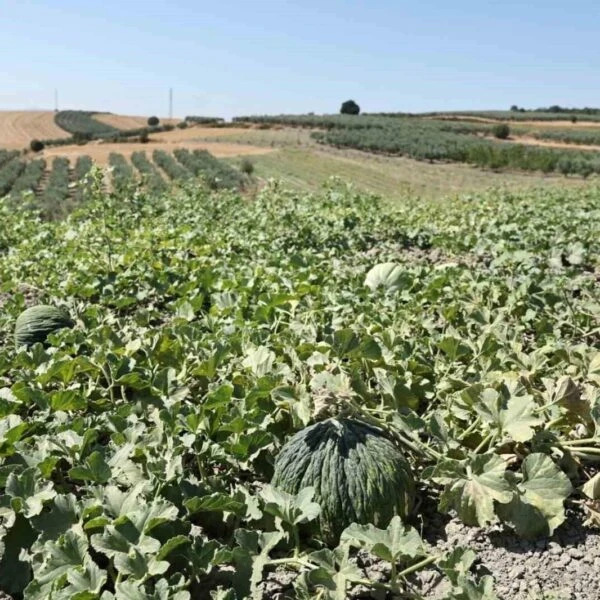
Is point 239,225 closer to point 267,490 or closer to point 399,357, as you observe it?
point 399,357

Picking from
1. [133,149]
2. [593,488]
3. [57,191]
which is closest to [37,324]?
[593,488]

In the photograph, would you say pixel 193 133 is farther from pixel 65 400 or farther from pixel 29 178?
pixel 65 400

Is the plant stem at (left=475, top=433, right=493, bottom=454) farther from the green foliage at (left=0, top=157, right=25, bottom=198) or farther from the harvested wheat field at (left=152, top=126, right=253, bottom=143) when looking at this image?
the harvested wheat field at (left=152, top=126, right=253, bottom=143)

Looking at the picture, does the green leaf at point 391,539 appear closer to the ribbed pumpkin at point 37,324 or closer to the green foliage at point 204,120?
the ribbed pumpkin at point 37,324

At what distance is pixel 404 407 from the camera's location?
10.3 ft

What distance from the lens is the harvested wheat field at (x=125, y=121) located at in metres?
79.1

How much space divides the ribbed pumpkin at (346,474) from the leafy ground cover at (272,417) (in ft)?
0.30

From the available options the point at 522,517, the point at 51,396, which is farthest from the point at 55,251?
the point at 522,517

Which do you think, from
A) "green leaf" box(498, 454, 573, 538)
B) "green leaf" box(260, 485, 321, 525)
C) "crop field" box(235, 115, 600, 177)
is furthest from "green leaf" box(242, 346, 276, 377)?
"crop field" box(235, 115, 600, 177)

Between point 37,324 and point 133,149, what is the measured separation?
148 feet

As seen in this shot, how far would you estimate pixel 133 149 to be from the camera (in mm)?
47438

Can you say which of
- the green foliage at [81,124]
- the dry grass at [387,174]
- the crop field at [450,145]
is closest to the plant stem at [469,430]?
the dry grass at [387,174]

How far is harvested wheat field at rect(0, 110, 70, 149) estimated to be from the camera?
194ft

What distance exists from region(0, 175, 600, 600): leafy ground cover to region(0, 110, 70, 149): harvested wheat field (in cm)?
5547
